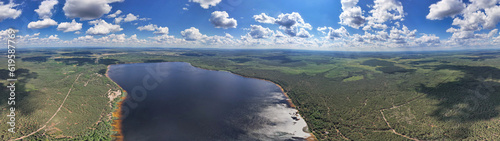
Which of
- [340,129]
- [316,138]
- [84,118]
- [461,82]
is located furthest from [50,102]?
[461,82]

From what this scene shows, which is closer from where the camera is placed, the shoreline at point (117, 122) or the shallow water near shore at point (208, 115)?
the shoreline at point (117, 122)

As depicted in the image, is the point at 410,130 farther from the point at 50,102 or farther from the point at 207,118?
the point at 50,102

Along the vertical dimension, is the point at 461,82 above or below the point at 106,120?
above

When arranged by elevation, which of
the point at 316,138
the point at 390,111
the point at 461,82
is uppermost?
the point at 461,82

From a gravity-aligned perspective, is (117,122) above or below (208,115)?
below

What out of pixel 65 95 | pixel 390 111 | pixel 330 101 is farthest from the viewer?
pixel 330 101

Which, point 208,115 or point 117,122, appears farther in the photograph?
point 208,115

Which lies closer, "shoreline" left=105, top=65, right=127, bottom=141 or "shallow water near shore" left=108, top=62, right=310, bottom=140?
"shoreline" left=105, top=65, right=127, bottom=141

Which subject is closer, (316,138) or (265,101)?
(316,138)
